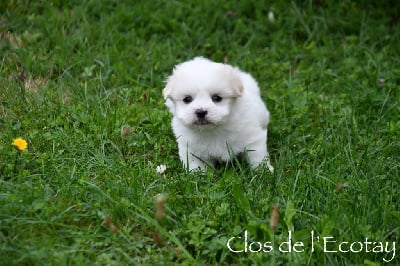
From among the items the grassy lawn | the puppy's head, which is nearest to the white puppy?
the puppy's head

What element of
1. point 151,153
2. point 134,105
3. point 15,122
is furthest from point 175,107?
point 15,122

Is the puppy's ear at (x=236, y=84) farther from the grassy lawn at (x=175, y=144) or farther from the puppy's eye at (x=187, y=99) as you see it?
the grassy lawn at (x=175, y=144)

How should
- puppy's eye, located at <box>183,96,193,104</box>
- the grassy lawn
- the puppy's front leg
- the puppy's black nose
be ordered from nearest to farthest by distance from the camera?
the grassy lawn, the puppy's black nose, puppy's eye, located at <box>183,96,193,104</box>, the puppy's front leg

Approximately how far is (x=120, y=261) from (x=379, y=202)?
1395 mm

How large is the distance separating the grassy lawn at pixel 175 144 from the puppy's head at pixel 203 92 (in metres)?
0.35

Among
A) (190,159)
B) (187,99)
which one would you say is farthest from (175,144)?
(187,99)

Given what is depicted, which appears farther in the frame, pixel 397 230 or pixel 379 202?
pixel 379 202

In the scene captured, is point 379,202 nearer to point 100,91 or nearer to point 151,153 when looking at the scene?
point 151,153

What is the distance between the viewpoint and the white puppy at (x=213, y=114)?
353cm

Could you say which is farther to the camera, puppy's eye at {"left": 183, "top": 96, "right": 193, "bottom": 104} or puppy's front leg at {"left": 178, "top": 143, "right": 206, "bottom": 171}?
puppy's front leg at {"left": 178, "top": 143, "right": 206, "bottom": 171}

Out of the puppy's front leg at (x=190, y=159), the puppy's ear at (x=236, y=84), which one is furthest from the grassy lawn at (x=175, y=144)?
the puppy's ear at (x=236, y=84)

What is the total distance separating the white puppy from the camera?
3.53 meters

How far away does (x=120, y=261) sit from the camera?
9.37 feet

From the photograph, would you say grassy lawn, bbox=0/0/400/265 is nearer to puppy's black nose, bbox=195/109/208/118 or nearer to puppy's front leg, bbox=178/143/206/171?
puppy's front leg, bbox=178/143/206/171
